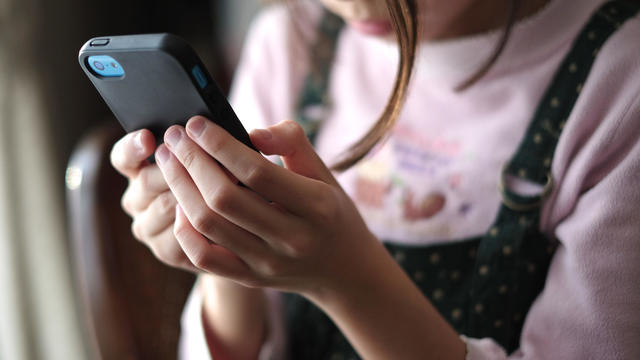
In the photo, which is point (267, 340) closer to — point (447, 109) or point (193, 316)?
point (193, 316)

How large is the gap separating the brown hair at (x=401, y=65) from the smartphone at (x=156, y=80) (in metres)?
0.14

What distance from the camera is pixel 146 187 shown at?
39cm

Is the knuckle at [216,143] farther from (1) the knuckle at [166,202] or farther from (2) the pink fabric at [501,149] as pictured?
(2) the pink fabric at [501,149]

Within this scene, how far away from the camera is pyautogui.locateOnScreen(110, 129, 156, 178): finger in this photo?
1.16 ft

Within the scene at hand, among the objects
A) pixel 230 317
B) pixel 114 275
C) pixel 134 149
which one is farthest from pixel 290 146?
pixel 114 275

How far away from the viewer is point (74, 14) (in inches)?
43.8

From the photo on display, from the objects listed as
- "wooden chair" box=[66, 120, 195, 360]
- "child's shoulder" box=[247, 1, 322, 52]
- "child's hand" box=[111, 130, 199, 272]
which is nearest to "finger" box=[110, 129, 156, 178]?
"child's hand" box=[111, 130, 199, 272]

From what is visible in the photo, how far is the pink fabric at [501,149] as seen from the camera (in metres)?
0.39

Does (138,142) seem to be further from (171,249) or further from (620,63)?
(620,63)

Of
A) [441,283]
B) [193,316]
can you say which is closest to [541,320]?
[441,283]

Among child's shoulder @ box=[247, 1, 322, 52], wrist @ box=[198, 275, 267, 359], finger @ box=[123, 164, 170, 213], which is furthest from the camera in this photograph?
child's shoulder @ box=[247, 1, 322, 52]

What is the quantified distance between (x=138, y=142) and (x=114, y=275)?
0.27 m

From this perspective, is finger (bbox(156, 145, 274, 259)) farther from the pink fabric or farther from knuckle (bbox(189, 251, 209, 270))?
the pink fabric

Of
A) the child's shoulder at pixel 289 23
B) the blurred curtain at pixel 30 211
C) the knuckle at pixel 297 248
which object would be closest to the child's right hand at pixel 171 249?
the knuckle at pixel 297 248
